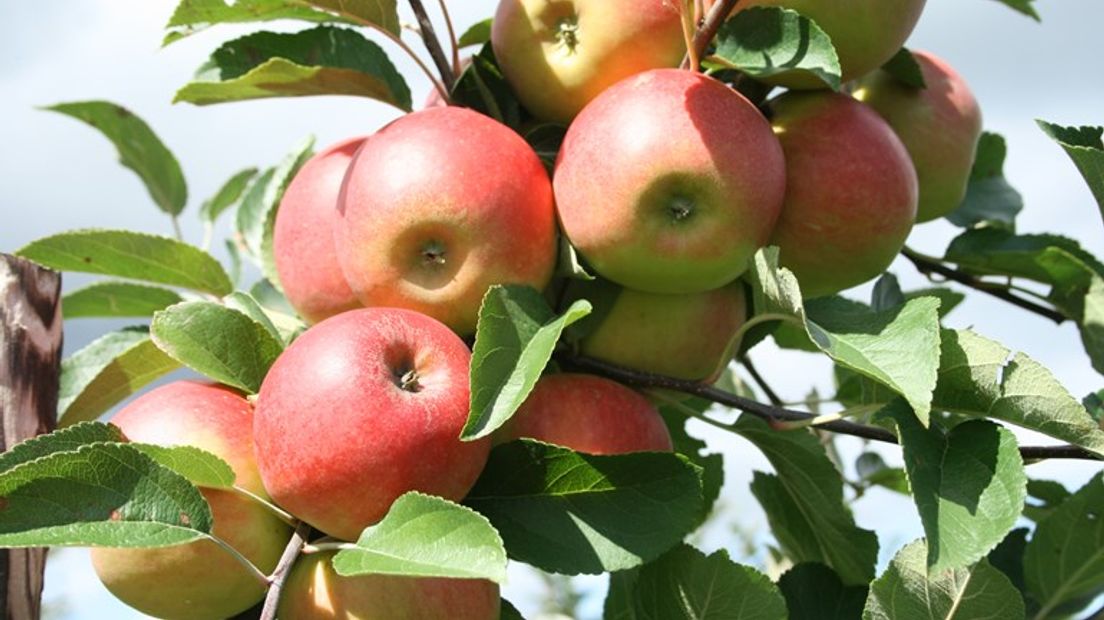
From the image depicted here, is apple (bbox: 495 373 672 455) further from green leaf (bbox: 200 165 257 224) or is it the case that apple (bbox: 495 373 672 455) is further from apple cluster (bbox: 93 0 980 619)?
green leaf (bbox: 200 165 257 224)

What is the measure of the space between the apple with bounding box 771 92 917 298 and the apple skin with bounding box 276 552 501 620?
0.47m

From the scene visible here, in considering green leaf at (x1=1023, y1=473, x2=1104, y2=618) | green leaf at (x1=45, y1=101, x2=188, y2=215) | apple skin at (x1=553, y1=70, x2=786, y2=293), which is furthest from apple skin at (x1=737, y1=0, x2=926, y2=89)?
green leaf at (x1=45, y1=101, x2=188, y2=215)

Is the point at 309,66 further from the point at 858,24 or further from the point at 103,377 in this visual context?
the point at 858,24

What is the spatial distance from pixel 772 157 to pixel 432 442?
42 cm

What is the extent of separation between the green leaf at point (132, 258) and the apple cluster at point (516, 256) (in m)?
0.28

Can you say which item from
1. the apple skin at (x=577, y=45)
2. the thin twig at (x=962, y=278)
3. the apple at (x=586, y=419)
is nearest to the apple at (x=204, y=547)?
the apple at (x=586, y=419)

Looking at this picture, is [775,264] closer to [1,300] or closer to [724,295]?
[724,295]

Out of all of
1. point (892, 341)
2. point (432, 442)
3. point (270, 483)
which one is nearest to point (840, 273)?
point (892, 341)

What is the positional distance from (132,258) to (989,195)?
117 cm

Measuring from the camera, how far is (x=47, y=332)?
4.35 feet

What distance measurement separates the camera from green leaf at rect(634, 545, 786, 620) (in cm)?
117

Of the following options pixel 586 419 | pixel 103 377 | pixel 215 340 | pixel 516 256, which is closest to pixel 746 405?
pixel 586 419

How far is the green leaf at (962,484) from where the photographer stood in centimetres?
94

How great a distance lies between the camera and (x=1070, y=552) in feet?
4.33
